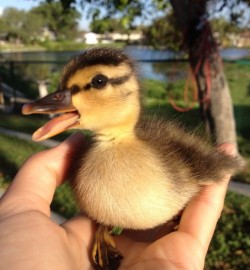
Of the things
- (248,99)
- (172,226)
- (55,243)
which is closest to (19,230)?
(55,243)

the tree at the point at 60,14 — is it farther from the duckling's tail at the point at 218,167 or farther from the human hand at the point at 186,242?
the human hand at the point at 186,242

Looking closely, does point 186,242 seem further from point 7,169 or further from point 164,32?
point 164,32

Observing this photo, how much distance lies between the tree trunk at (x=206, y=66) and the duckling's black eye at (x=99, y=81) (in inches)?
97.7

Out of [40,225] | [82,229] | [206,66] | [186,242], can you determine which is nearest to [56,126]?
[40,225]

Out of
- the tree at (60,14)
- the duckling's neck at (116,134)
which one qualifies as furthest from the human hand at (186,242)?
the tree at (60,14)

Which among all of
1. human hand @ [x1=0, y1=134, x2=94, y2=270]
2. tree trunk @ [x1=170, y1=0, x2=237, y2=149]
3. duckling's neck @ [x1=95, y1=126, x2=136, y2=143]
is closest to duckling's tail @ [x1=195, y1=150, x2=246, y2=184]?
duckling's neck @ [x1=95, y1=126, x2=136, y2=143]

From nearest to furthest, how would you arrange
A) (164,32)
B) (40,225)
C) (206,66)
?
(40,225) < (206,66) < (164,32)

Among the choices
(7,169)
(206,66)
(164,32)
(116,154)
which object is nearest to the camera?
(116,154)

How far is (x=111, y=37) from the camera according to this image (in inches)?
251

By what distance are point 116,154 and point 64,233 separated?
0.48 meters

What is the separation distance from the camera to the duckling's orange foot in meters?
2.01

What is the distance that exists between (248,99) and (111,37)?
17.0 ft

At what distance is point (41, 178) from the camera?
2.01m

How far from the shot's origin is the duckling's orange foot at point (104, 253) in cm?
201
